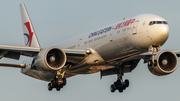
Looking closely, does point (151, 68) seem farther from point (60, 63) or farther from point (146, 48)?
point (60, 63)

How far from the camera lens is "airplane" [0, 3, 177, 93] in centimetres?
3200

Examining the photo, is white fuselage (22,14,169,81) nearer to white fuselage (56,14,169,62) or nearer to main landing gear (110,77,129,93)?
white fuselage (56,14,169,62)

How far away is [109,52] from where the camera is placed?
113 ft

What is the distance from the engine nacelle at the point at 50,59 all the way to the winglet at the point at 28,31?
12.3 meters

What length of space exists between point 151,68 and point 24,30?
2047 cm

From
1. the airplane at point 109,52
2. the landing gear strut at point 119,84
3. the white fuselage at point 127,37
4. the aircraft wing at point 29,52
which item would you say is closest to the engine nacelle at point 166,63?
the airplane at point 109,52

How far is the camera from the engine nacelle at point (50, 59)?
33.3 metres

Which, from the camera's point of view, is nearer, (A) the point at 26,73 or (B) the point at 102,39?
(B) the point at 102,39

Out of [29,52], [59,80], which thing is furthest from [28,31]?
[29,52]

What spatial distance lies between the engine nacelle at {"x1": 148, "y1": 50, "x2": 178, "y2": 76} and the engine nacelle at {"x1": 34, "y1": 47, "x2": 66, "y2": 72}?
8.92 metres

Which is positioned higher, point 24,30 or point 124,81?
point 24,30

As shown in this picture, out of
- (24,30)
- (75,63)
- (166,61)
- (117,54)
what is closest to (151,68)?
(166,61)

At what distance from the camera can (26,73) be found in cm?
4347

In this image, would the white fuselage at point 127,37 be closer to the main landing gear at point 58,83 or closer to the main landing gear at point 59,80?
the main landing gear at point 59,80
